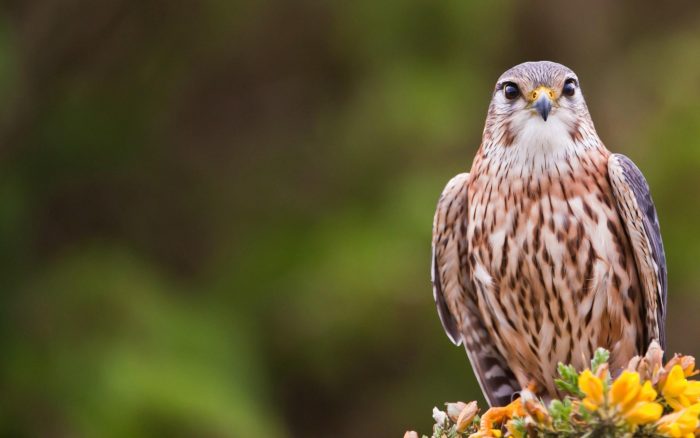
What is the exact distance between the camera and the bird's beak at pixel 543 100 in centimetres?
368

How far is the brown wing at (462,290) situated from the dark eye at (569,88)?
1.33ft

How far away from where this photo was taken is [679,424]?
8.12ft

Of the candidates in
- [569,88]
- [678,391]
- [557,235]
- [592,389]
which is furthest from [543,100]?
[592,389]

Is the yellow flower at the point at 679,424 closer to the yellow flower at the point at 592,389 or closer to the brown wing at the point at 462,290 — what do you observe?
the yellow flower at the point at 592,389

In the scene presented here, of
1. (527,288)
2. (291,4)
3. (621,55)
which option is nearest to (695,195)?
(621,55)

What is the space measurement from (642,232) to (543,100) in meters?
0.46

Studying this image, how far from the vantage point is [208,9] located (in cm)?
767

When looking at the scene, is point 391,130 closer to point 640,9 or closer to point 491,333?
point 640,9

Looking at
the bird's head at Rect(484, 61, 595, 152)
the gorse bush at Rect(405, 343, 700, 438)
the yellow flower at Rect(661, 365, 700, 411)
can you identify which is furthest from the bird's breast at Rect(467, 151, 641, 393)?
the yellow flower at Rect(661, 365, 700, 411)

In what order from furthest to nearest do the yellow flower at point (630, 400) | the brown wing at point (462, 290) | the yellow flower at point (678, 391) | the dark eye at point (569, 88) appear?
the brown wing at point (462, 290) < the dark eye at point (569, 88) < the yellow flower at point (678, 391) < the yellow flower at point (630, 400)

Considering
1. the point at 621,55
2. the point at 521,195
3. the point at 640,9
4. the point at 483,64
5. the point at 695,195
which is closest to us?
the point at 521,195

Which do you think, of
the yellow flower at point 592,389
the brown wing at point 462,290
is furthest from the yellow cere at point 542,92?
the yellow flower at point 592,389

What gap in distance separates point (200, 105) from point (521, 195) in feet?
15.1

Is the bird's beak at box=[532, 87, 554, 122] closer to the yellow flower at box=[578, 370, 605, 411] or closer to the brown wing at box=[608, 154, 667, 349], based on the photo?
the brown wing at box=[608, 154, 667, 349]
